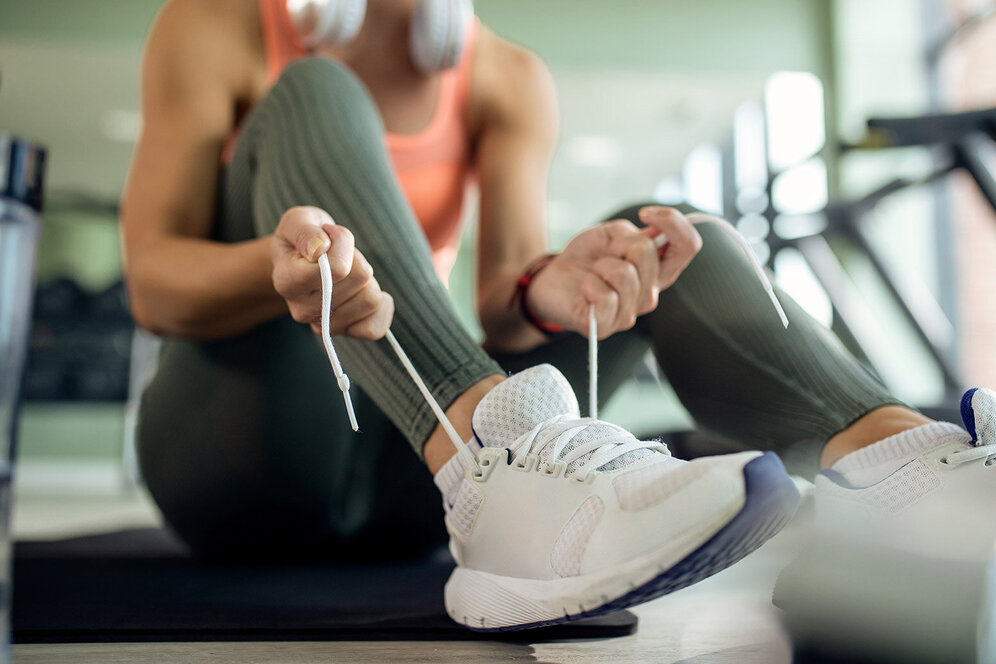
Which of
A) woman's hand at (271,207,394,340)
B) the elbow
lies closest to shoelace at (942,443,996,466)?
woman's hand at (271,207,394,340)

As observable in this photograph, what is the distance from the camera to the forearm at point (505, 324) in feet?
2.42

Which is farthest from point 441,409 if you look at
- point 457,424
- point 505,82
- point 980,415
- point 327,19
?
point 505,82

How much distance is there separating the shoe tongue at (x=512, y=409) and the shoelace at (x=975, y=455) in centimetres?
Result: 24

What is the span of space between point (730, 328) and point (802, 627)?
0.23 meters

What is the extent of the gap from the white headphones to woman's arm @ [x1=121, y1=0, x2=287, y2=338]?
0.09 metres

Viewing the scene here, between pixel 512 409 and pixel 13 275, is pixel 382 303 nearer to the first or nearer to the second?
pixel 512 409

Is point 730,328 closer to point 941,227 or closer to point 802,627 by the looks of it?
point 802,627

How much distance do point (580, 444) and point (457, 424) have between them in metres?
0.09

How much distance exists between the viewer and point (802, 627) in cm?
46

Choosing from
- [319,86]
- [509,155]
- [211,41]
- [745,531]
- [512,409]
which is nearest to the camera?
[745,531]

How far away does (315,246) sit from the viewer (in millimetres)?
450

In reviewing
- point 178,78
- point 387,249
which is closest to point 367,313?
point 387,249

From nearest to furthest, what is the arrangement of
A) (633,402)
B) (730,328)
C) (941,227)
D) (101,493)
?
(730,328) → (101,493) → (941,227) → (633,402)

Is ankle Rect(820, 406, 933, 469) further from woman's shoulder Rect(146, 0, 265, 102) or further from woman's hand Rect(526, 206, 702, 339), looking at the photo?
woman's shoulder Rect(146, 0, 265, 102)
